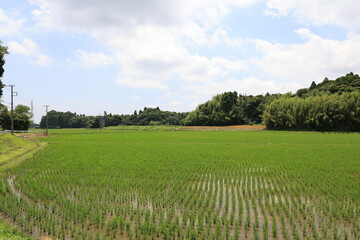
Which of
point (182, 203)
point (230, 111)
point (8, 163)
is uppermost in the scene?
point (230, 111)

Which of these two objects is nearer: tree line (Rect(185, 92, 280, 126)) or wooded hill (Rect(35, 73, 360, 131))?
wooded hill (Rect(35, 73, 360, 131))

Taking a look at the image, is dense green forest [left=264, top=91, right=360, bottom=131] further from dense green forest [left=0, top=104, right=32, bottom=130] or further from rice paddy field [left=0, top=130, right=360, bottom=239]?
dense green forest [left=0, top=104, right=32, bottom=130]

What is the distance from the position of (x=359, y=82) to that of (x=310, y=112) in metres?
29.8

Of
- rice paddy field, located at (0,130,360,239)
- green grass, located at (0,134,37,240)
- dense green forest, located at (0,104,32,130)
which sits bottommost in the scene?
rice paddy field, located at (0,130,360,239)

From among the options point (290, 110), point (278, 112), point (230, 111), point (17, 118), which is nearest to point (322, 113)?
point (290, 110)

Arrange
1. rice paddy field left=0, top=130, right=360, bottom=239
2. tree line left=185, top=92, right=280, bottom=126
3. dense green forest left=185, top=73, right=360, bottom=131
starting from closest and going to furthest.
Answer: rice paddy field left=0, top=130, right=360, bottom=239 < dense green forest left=185, top=73, right=360, bottom=131 < tree line left=185, top=92, right=280, bottom=126

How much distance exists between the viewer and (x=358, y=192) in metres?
9.28

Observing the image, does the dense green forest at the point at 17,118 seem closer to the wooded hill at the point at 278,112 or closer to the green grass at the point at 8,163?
the green grass at the point at 8,163

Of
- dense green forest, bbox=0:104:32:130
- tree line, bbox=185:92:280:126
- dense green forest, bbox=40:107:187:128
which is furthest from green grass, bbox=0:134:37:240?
dense green forest, bbox=40:107:187:128

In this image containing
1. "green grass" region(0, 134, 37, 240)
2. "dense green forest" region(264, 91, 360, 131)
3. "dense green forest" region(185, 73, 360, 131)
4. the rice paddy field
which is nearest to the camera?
"green grass" region(0, 134, 37, 240)

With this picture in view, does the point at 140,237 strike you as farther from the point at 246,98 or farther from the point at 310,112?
the point at 246,98

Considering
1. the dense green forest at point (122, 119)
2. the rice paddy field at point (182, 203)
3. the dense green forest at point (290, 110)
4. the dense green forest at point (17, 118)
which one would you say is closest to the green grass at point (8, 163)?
the rice paddy field at point (182, 203)

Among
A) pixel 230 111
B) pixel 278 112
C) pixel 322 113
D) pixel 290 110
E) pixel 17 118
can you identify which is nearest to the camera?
pixel 17 118

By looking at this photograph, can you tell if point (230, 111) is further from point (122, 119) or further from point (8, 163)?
point (8, 163)
